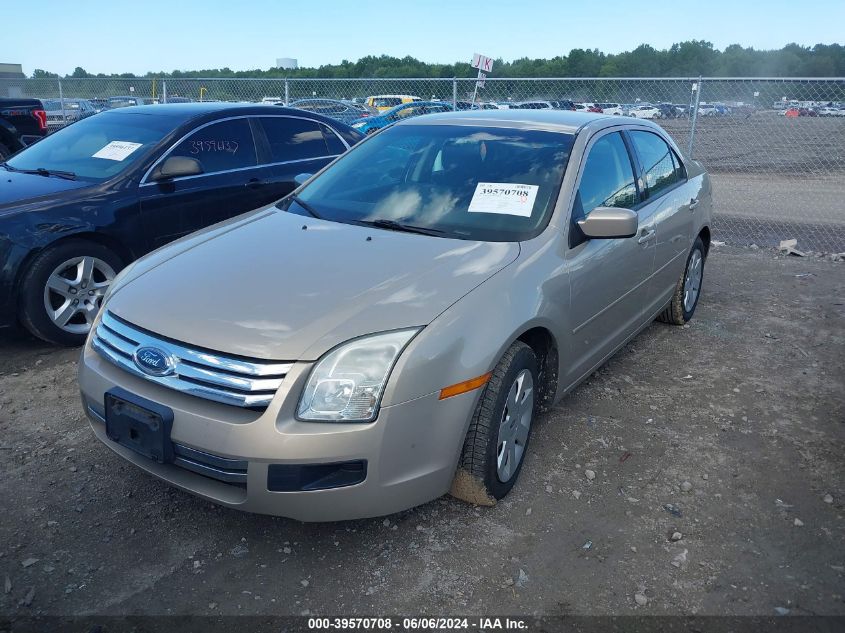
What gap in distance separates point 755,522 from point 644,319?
69.2 inches

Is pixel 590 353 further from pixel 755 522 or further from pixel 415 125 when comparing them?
pixel 415 125

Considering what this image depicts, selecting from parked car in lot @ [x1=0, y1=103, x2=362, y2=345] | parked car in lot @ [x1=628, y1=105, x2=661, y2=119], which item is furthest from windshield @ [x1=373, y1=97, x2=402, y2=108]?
parked car in lot @ [x1=0, y1=103, x2=362, y2=345]

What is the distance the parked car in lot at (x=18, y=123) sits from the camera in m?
9.86

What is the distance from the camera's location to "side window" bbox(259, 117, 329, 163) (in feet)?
19.8

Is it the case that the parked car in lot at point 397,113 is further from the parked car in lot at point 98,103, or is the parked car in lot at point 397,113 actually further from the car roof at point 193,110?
the car roof at point 193,110

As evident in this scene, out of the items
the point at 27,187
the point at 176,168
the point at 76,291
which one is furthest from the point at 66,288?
the point at 176,168

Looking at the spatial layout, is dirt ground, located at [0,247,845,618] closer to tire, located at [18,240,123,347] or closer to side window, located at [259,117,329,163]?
tire, located at [18,240,123,347]

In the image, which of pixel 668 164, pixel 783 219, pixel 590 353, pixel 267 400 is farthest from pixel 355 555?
pixel 783 219

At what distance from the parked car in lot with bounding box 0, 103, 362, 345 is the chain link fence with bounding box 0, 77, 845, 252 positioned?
14.1ft

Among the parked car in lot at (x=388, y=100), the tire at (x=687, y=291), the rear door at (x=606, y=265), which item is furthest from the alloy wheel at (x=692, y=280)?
the parked car in lot at (x=388, y=100)

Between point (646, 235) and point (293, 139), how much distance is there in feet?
11.2

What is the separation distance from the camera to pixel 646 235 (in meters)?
4.21

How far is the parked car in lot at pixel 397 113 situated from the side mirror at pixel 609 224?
11731 millimetres

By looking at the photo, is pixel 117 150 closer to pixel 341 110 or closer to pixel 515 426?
pixel 515 426
